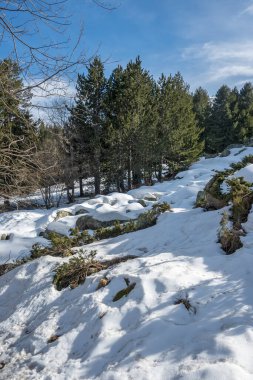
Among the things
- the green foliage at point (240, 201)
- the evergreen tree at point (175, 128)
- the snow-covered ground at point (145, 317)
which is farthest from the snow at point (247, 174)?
the evergreen tree at point (175, 128)

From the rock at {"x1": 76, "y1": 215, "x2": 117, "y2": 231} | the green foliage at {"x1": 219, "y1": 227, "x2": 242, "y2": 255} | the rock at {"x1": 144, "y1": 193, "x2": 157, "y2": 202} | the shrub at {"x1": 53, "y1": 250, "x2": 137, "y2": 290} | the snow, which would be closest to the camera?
the green foliage at {"x1": 219, "y1": 227, "x2": 242, "y2": 255}

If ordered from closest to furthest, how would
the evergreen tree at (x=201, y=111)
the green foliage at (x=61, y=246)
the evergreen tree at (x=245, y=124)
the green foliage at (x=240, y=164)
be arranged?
the green foliage at (x=61, y=246), the green foliage at (x=240, y=164), the evergreen tree at (x=245, y=124), the evergreen tree at (x=201, y=111)

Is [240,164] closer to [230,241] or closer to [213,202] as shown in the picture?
[213,202]

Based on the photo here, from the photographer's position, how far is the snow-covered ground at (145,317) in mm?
2797

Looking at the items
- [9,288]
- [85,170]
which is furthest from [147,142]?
[9,288]

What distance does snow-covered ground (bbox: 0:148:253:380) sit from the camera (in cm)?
280

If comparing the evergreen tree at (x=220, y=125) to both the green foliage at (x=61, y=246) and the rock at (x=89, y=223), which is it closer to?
the rock at (x=89, y=223)

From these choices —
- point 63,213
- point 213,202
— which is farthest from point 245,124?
point 213,202

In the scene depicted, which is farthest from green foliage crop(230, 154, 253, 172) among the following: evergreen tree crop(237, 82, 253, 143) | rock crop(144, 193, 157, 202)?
evergreen tree crop(237, 82, 253, 143)

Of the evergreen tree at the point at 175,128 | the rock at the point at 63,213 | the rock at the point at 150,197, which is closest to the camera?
the rock at the point at 63,213

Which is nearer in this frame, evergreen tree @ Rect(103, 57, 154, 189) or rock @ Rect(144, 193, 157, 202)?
rock @ Rect(144, 193, 157, 202)

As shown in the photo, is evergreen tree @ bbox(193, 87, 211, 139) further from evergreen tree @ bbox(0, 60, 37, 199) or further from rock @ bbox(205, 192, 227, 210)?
evergreen tree @ bbox(0, 60, 37, 199)

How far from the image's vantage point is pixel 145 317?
11.4 feet

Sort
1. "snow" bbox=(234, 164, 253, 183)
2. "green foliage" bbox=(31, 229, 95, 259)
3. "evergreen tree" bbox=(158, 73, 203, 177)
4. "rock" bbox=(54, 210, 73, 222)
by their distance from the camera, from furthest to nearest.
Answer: "evergreen tree" bbox=(158, 73, 203, 177)
"rock" bbox=(54, 210, 73, 222)
"snow" bbox=(234, 164, 253, 183)
"green foliage" bbox=(31, 229, 95, 259)
